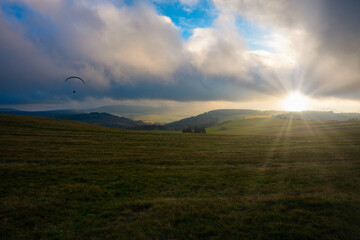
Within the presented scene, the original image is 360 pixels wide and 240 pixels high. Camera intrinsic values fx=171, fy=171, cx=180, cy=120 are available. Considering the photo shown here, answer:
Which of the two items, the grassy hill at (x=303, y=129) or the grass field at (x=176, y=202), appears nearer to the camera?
the grass field at (x=176, y=202)

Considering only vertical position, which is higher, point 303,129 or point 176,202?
point 176,202

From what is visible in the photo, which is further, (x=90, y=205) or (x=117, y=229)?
(x=90, y=205)

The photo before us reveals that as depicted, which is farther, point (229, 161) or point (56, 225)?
point (229, 161)

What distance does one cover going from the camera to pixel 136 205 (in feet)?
33.8

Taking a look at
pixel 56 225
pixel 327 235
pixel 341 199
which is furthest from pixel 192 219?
pixel 341 199

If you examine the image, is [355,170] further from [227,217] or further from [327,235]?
[227,217]

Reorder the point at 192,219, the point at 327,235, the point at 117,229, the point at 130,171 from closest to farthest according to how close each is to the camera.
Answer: the point at 327,235
the point at 117,229
the point at 192,219
the point at 130,171

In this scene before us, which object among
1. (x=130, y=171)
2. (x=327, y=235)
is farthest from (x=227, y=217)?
(x=130, y=171)

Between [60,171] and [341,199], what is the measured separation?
73.6 ft

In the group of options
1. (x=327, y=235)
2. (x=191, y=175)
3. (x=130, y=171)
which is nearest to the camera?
(x=327, y=235)

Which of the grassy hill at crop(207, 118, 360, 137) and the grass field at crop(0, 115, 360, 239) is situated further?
the grassy hill at crop(207, 118, 360, 137)

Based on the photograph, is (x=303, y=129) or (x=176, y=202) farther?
(x=303, y=129)

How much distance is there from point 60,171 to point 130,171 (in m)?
6.53

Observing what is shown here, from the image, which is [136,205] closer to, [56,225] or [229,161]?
[56,225]
